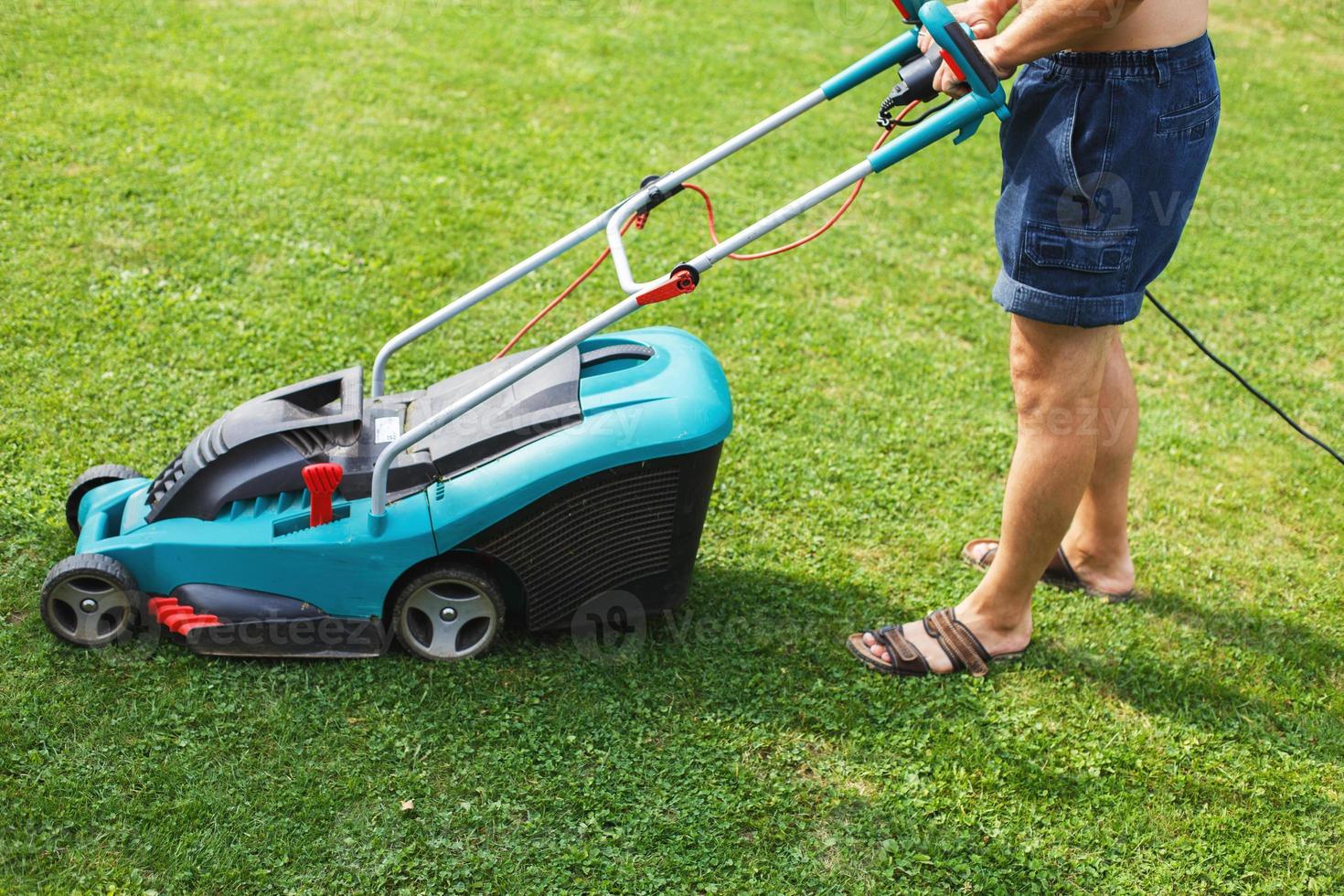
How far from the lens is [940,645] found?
8.54 feet

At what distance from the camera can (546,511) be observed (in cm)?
235

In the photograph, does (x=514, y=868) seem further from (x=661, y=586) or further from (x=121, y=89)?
(x=121, y=89)

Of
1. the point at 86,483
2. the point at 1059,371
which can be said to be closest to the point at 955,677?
the point at 1059,371

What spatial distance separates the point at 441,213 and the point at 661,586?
222cm

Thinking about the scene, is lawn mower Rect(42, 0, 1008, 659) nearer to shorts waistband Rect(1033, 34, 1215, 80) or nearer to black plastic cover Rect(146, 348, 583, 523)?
black plastic cover Rect(146, 348, 583, 523)

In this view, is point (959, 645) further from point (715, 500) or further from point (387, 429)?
point (387, 429)

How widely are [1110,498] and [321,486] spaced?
1.77 metres

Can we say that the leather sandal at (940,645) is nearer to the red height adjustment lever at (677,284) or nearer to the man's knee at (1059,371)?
the man's knee at (1059,371)

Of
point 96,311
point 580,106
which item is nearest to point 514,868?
point 96,311

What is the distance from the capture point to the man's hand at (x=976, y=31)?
204 cm

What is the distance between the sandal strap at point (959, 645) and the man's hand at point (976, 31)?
1156 millimetres

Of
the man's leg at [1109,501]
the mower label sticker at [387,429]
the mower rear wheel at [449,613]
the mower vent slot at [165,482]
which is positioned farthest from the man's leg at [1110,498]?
the mower vent slot at [165,482]

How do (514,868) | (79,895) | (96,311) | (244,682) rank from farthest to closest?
(96,311)
(244,682)
(514,868)
(79,895)

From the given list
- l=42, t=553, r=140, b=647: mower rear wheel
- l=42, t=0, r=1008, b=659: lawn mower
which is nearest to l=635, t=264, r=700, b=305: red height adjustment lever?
l=42, t=0, r=1008, b=659: lawn mower
